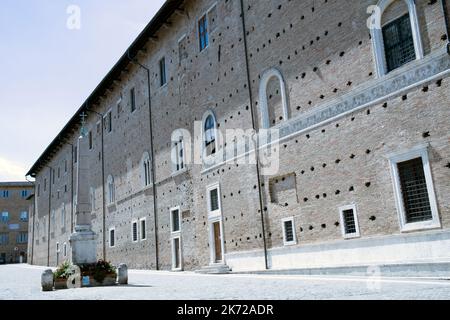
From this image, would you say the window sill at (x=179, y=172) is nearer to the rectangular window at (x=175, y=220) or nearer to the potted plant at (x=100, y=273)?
the rectangular window at (x=175, y=220)

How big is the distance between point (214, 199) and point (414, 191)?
8.85 metres

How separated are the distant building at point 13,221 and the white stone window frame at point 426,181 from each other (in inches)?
2498

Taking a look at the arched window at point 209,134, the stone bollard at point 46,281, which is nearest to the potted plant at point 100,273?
the stone bollard at point 46,281

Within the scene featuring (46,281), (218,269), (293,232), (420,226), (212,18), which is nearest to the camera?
(420,226)

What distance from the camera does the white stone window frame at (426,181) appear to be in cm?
1045

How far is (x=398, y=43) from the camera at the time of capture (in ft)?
38.5

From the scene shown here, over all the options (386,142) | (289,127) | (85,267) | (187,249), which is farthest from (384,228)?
(187,249)

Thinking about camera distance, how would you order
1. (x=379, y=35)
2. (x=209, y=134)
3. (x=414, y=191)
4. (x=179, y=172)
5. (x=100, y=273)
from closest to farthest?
1. (x=414, y=191)
2. (x=379, y=35)
3. (x=100, y=273)
4. (x=209, y=134)
5. (x=179, y=172)

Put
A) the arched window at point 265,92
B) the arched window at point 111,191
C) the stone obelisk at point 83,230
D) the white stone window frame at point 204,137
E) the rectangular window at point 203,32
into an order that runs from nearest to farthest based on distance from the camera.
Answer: the stone obelisk at point 83,230 → the arched window at point 265,92 → the white stone window frame at point 204,137 → the rectangular window at point 203,32 → the arched window at point 111,191

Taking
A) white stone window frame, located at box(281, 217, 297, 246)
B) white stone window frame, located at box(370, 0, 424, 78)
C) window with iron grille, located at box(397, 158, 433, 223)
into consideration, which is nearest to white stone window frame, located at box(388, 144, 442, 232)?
window with iron grille, located at box(397, 158, 433, 223)

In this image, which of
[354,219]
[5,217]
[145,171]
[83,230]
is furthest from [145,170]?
[5,217]

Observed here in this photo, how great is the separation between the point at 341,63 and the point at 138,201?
15400 millimetres

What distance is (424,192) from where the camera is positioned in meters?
10.8

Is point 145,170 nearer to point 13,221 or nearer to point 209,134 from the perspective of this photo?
point 209,134
